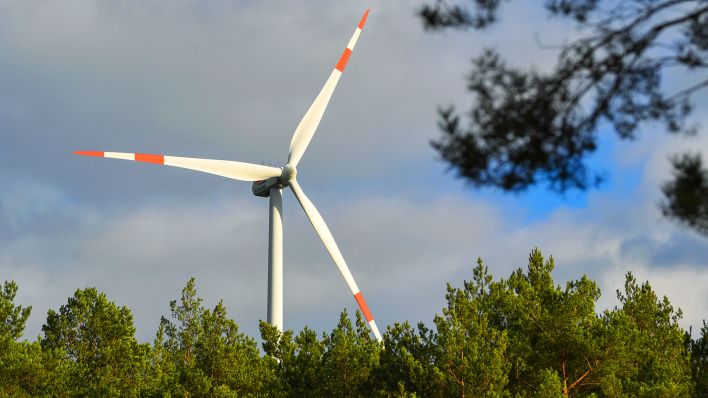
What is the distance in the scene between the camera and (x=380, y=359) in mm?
38719

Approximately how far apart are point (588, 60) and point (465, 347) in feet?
80.1

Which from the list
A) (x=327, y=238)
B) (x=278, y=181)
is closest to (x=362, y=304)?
(x=327, y=238)

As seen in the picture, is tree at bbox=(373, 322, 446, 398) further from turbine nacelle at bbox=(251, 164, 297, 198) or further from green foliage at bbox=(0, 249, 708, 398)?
turbine nacelle at bbox=(251, 164, 297, 198)

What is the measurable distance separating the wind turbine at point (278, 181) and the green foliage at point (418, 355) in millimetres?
3677

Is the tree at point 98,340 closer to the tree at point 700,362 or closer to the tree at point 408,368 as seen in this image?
the tree at point 408,368

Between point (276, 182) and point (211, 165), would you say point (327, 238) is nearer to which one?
point (276, 182)

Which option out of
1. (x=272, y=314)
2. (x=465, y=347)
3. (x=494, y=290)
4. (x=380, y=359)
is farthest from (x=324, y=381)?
(x=272, y=314)

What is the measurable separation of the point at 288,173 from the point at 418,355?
19.4 m

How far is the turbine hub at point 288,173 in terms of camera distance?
180 feet

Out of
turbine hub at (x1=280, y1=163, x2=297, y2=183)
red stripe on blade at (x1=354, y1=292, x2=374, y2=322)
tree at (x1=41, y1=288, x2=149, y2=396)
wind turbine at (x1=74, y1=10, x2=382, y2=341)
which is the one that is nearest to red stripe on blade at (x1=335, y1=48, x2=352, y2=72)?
wind turbine at (x1=74, y1=10, x2=382, y2=341)

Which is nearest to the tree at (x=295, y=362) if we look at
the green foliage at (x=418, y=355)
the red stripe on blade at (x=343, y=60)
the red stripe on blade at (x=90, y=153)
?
the green foliage at (x=418, y=355)

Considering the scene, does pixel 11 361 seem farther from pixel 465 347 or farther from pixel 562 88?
pixel 562 88

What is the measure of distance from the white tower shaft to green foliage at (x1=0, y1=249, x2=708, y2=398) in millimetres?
2140

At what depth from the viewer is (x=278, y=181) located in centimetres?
5525
